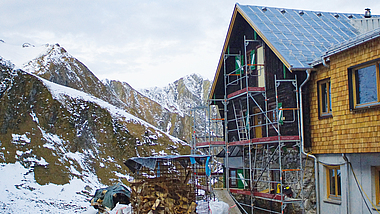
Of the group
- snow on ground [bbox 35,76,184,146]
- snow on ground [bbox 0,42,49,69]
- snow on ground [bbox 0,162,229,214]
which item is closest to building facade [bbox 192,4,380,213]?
snow on ground [bbox 0,162,229,214]

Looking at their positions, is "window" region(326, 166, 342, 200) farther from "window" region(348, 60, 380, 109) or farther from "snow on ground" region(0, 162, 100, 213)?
"snow on ground" region(0, 162, 100, 213)

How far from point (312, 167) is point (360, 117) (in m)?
3.14

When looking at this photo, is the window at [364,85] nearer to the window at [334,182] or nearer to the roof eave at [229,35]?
the roof eave at [229,35]

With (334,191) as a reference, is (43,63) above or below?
above

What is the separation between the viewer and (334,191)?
12836 mm

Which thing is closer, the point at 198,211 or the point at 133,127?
the point at 198,211

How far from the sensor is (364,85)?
36.8ft

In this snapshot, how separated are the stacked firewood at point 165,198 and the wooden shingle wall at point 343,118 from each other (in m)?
4.92

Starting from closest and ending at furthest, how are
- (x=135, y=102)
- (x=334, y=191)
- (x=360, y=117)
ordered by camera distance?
1. (x=360, y=117)
2. (x=334, y=191)
3. (x=135, y=102)

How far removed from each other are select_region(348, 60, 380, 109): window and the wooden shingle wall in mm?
171

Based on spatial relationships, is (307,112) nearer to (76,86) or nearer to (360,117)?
(360,117)

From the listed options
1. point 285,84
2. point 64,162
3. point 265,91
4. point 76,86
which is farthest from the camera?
point 76,86

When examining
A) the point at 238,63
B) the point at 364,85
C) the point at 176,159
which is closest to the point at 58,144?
the point at 238,63

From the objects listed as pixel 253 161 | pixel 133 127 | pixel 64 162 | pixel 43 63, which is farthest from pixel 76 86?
pixel 253 161
